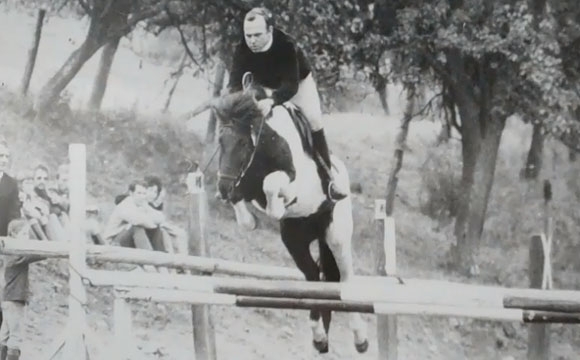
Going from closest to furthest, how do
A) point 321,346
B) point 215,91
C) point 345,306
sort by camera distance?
point 345,306, point 321,346, point 215,91

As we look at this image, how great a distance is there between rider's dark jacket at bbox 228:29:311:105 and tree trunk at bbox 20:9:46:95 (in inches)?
35.7

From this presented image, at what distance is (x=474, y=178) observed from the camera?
13.9 feet

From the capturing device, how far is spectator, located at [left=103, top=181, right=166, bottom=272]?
4219 millimetres

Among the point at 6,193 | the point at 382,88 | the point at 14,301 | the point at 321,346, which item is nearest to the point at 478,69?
the point at 382,88

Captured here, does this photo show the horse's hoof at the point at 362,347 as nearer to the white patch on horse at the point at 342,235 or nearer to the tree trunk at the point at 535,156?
the white patch on horse at the point at 342,235

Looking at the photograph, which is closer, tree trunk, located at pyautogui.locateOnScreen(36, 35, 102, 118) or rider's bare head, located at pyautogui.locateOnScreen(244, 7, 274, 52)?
rider's bare head, located at pyautogui.locateOnScreen(244, 7, 274, 52)

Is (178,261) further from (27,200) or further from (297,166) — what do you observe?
(27,200)

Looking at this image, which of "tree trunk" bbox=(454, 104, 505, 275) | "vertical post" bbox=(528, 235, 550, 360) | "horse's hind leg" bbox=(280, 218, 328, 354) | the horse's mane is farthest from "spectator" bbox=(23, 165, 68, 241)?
"vertical post" bbox=(528, 235, 550, 360)

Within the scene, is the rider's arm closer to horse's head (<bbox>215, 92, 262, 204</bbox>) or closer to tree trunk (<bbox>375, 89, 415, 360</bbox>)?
horse's head (<bbox>215, 92, 262, 204</bbox>)

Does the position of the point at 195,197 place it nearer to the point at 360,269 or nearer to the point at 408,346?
the point at 360,269

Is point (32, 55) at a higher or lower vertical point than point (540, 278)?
higher

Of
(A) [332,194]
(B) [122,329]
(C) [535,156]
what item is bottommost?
(B) [122,329]

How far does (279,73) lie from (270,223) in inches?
25.0

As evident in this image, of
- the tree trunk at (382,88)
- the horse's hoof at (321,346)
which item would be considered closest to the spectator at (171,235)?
the horse's hoof at (321,346)
